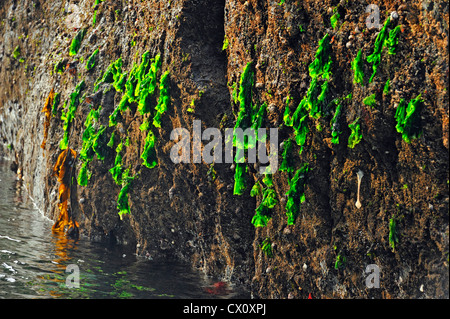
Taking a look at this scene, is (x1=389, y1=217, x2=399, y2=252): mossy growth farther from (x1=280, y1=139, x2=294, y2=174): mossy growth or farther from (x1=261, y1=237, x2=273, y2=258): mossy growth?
(x1=261, y1=237, x2=273, y2=258): mossy growth

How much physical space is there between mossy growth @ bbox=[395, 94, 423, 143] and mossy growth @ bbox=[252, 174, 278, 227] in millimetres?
1862

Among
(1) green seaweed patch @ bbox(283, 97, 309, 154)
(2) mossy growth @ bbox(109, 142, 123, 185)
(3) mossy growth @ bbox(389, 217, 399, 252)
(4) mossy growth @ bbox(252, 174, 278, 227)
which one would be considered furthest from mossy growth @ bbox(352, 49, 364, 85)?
(2) mossy growth @ bbox(109, 142, 123, 185)

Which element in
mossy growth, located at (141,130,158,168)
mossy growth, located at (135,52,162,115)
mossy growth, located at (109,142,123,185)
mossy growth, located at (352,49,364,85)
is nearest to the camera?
mossy growth, located at (352,49,364,85)

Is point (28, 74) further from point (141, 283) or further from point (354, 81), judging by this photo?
point (354, 81)

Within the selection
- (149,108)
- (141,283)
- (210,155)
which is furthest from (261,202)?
(149,108)

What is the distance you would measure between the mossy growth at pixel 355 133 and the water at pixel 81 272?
7.56ft

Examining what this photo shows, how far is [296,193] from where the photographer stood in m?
6.10

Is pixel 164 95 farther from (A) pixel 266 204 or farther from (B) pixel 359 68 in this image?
(B) pixel 359 68

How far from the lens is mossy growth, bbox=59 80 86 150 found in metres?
9.52

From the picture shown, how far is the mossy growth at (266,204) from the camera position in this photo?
21.3ft

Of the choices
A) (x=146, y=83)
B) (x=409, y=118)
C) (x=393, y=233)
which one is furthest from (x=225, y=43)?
(x=393, y=233)

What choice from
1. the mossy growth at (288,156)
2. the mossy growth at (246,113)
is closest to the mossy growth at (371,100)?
the mossy growth at (288,156)

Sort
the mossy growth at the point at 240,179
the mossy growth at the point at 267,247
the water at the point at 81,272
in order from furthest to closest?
the mossy growth at the point at 240,179 → the mossy growth at the point at 267,247 → the water at the point at 81,272

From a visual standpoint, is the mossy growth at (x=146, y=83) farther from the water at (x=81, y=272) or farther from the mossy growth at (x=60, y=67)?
the mossy growth at (x=60, y=67)
